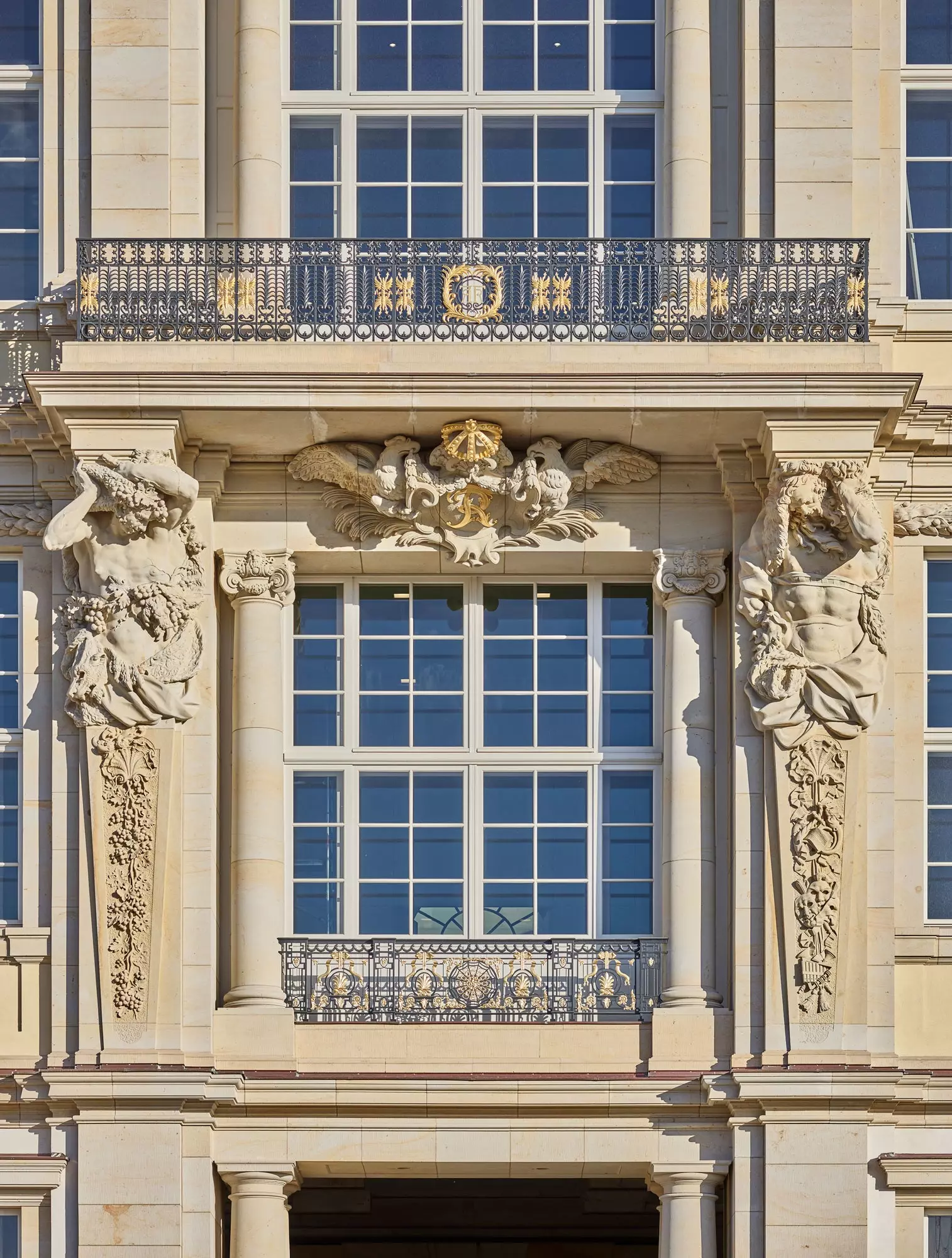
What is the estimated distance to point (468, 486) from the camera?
20.5 metres

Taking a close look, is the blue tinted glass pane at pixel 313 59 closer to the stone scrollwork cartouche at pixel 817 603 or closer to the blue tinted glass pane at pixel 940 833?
the stone scrollwork cartouche at pixel 817 603

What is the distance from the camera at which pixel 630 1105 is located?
1984cm

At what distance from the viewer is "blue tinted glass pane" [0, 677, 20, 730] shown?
20719 mm

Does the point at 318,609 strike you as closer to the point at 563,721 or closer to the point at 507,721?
the point at 507,721

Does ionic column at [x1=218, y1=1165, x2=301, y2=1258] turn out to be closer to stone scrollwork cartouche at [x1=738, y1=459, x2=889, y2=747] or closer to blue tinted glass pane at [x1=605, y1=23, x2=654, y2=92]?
stone scrollwork cartouche at [x1=738, y1=459, x2=889, y2=747]

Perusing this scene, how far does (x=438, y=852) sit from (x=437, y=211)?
14.6 feet

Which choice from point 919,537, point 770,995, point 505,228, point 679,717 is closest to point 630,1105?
point 770,995

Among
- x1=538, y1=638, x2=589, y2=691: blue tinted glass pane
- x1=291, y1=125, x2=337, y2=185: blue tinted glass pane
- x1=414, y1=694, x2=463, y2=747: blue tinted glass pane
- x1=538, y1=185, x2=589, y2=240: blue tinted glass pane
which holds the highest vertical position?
x1=291, y1=125, x2=337, y2=185: blue tinted glass pane

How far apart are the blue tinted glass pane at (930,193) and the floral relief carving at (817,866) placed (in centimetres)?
386

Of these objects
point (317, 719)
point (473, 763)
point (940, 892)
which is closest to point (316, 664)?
point (317, 719)

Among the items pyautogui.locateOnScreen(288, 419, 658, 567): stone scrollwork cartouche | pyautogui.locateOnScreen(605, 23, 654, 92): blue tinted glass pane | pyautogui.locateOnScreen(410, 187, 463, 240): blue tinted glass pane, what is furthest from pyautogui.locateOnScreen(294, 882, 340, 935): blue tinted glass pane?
pyautogui.locateOnScreen(605, 23, 654, 92): blue tinted glass pane

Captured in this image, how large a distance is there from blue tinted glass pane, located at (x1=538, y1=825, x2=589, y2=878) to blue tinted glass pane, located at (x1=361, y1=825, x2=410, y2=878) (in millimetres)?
915

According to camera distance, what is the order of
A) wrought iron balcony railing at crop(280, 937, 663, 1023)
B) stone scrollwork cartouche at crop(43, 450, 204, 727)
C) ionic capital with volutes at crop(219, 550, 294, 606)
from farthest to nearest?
ionic capital with volutes at crop(219, 550, 294, 606) → wrought iron balcony railing at crop(280, 937, 663, 1023) → stone scrollwork cartouche at crop(43, 450, 204, 727)

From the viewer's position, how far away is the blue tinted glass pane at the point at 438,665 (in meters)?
20.9
